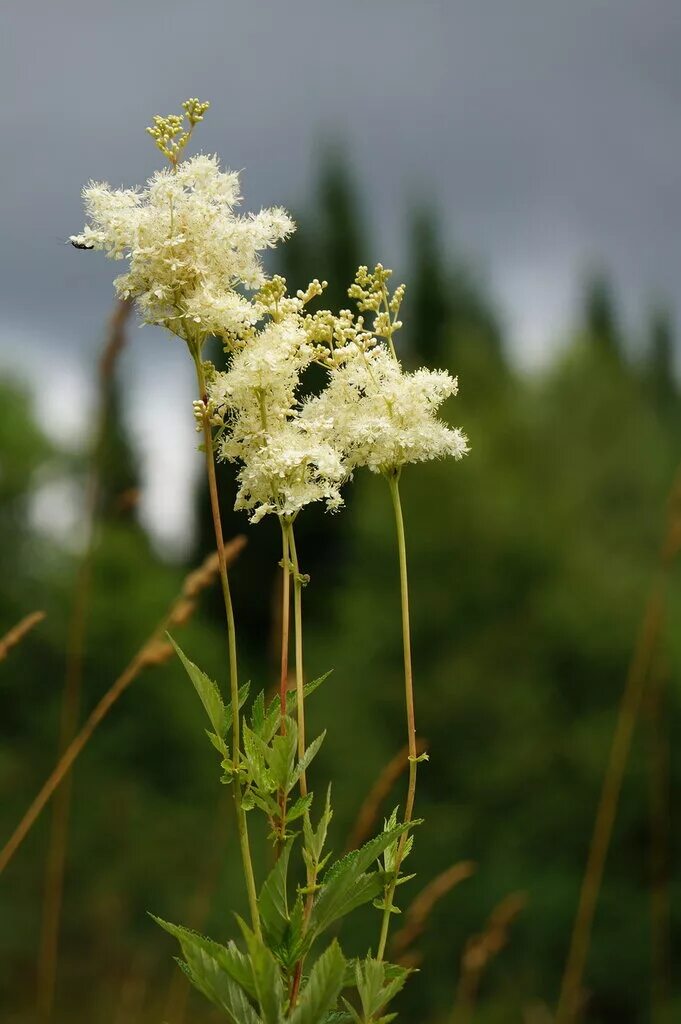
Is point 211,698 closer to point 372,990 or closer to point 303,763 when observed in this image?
point 303,763

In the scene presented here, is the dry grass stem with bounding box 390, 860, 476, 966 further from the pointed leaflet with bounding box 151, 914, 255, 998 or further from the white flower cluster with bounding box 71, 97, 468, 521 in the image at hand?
the white flower cluster with bounding box 71, 97, 468, 521

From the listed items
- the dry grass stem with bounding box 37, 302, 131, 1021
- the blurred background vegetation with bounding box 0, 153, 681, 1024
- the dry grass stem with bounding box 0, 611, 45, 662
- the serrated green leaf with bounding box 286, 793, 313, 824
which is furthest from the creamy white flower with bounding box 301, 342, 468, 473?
the blurred background vegetation with bounding box 0, 153, 681, 1024

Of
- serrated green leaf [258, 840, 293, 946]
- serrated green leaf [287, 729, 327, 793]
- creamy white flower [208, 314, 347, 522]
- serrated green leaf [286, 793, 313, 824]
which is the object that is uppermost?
creamy white flower [208, 314, 347, 522]

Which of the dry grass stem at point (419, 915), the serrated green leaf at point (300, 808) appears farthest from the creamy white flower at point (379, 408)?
the dry grass stem at point (419, 915)

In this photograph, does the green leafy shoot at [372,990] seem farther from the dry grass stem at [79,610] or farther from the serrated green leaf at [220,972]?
the dry grass stem at [79,610]

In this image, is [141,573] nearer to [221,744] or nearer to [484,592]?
[484,592]

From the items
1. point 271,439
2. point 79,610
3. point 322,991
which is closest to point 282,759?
point 322,991

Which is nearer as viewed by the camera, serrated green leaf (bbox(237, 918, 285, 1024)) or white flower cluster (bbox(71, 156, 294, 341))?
serrated green leaf (bbox(237, 918, 285, 1024))
